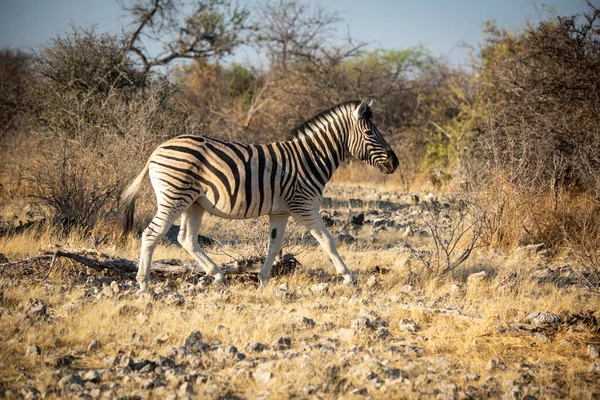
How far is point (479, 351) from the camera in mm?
5336

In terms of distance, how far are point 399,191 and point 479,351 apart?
13.2m

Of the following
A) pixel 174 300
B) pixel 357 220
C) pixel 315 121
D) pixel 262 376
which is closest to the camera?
pixel 262 376

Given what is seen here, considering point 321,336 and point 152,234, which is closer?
point 321,336

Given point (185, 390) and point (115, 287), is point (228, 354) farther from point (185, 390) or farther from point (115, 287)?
point (115, 287)

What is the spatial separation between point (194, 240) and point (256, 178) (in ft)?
3.56

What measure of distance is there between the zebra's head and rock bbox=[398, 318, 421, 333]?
2525 mm

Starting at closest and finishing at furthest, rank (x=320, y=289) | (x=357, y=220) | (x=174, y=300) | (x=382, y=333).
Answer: (x=382, y=333) < (x=174, y=300) < (x=320, y=289) < (x=357, y=220)

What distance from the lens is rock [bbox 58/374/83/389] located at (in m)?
4.24

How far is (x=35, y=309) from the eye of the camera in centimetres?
552

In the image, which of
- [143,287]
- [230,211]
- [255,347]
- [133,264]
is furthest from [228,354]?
[133,264]

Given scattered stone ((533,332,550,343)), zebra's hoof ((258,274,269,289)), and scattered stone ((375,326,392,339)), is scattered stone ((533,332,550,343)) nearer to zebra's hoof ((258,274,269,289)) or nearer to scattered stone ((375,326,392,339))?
scattered stone ((375,326,392,339))

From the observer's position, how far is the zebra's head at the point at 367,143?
775cm

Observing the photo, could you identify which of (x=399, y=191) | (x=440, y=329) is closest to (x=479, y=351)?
(x=440, y=329)

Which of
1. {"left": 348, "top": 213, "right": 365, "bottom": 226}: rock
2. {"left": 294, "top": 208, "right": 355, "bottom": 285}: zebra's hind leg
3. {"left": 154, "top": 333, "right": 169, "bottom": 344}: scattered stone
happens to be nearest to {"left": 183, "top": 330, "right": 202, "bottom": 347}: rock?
{"left": 154, "top": 333, "right": 169, "bottom": 344}: scattered stone
